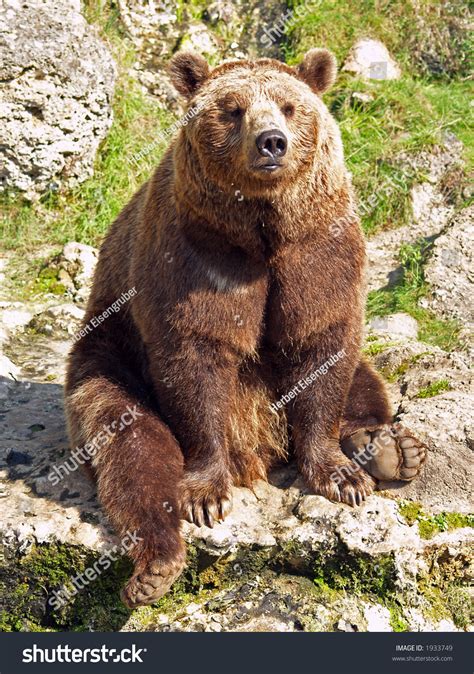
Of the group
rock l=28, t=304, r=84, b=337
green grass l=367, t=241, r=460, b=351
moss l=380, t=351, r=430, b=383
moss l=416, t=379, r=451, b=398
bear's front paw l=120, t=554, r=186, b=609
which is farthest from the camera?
rock l=28, t=304, r=84, b=337

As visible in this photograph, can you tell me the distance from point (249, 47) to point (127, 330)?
6.16 metres

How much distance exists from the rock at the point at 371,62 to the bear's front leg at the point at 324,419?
20.7ft

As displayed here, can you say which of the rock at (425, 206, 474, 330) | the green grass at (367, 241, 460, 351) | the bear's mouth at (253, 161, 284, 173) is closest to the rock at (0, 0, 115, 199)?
the green grass at (367, 241, 460, 351)

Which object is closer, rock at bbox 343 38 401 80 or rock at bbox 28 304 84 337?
rock at bbox 28 304 84 337

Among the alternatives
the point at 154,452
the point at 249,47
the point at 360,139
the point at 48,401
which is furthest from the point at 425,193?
the point at 154,452

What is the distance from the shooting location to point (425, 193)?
30.9ft

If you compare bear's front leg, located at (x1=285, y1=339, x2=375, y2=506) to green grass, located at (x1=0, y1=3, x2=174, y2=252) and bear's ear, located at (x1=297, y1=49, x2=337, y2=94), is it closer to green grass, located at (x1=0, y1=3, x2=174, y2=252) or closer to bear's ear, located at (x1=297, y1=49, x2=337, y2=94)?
bear's ear, located at (x1=297, y1=49, x2=337, y2=94)

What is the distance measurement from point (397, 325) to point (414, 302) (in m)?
0.33

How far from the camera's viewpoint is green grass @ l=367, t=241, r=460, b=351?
759 cm

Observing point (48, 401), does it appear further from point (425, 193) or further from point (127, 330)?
point (425, 193)

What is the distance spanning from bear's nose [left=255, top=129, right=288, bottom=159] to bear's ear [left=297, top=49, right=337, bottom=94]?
0.85 meters

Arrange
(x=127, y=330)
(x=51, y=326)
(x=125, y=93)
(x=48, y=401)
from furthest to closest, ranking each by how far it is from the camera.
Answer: (x=125, y=93) < (x=51, y=326) < (x=48, y=401) < (x=127, y=330)

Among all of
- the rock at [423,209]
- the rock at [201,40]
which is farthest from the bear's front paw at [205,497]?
the rock at [201,40]

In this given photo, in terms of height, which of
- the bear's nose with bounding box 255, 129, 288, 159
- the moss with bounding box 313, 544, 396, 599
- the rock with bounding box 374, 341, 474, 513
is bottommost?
the moss with bounding box 313, 544, 396, 599
